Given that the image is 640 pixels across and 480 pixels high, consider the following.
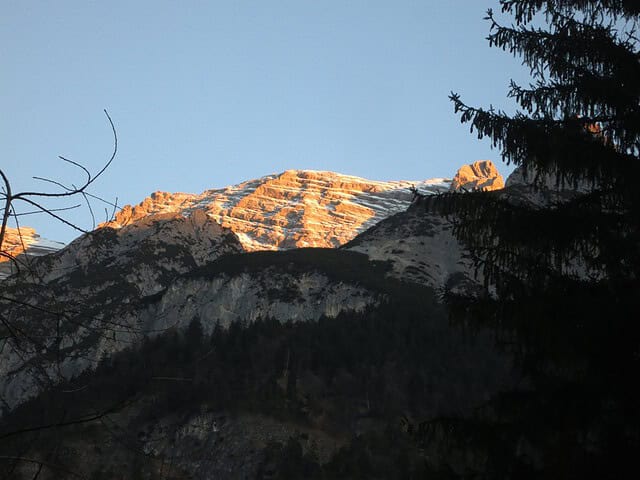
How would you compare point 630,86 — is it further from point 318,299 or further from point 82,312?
point 318,299

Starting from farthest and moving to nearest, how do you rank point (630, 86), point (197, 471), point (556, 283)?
point (197, 471) < point (630, 86) < point (556, 283)

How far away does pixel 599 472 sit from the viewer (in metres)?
8.32

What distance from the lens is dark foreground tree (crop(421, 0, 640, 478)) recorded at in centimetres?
885

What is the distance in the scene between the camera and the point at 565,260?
32.8ft

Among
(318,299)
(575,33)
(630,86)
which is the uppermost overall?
(318,299)

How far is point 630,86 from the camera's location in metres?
10.6

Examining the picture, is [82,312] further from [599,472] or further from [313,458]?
[313,458]

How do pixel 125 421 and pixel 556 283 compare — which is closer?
pixel 556 283

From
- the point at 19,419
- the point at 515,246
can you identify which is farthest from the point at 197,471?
the point at 515,246

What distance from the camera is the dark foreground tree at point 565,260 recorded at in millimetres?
8852

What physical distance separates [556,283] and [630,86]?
11.0 ft

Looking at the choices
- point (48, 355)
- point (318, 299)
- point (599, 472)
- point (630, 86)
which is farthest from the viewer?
point (318, 299)

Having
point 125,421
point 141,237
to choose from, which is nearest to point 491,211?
point 125,421

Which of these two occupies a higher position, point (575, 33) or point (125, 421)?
point (575, 33)
